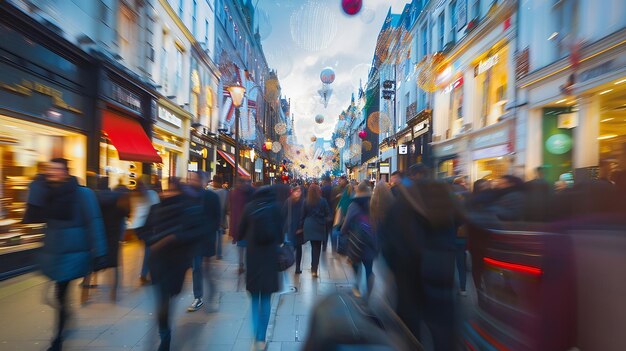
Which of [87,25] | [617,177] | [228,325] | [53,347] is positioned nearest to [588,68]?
[617,177]

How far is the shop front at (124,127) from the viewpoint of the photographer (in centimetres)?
1151

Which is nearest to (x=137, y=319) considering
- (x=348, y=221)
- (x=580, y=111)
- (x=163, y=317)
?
(x=163, y=317)

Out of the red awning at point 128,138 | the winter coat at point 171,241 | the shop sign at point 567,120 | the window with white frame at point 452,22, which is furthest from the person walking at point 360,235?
the window with white frame at point 452,22

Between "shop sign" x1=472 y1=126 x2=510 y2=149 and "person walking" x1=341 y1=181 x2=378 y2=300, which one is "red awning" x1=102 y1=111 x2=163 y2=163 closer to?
"person walking" x1=341 y1=181 x2=378 y2=300

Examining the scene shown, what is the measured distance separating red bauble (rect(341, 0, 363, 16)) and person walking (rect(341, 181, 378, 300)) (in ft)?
10.1

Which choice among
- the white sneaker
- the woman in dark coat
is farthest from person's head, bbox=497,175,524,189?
the white sneaker

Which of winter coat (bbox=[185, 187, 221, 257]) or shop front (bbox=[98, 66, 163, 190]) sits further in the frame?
shop front (bbox=[98, 66, 163, 190])

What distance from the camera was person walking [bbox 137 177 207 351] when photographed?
3.88 metres

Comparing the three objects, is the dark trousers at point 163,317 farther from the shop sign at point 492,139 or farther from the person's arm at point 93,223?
the shop sign at point 492,139

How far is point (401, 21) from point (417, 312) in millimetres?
31444

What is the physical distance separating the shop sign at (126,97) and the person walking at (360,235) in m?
9.75

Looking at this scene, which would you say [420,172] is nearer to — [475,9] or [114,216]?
[114,216]

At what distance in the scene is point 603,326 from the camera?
224 centimetres

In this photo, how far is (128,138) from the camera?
1270cm
